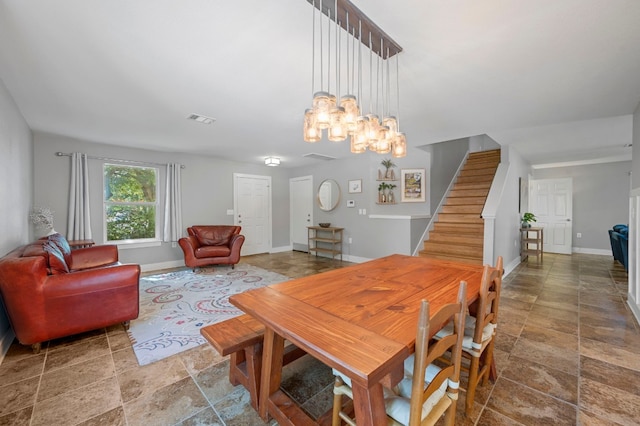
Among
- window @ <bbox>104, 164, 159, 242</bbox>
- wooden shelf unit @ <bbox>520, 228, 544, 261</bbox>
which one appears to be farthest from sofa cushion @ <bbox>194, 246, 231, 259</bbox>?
wooden shelf unit @ <bbox>520, 228, 544, 261</bbox>

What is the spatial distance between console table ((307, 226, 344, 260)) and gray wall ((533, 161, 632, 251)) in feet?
19.6

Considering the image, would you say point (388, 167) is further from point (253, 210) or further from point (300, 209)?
point (253, 210)

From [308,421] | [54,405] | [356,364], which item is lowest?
[54,405]

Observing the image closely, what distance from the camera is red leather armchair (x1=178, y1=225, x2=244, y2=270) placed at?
15.1 ft

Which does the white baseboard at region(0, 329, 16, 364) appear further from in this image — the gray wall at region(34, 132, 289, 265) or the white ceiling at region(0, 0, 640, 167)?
the gray wall at region(34, 132, 289, 265)

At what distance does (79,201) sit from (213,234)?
2.10 metres

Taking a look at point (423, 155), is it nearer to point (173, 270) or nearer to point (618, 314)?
point (618, 314)

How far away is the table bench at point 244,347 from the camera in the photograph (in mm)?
1438

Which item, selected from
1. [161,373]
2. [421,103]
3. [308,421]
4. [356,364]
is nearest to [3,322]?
[161,373]

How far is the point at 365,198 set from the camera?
18.2 ft

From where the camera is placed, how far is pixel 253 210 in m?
6.50

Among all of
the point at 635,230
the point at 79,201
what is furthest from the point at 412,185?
the point at 79,201

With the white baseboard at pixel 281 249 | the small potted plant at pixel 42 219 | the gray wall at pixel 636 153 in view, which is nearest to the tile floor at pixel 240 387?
the gray wall at pixel 636 153

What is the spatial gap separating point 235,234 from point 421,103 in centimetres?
398
